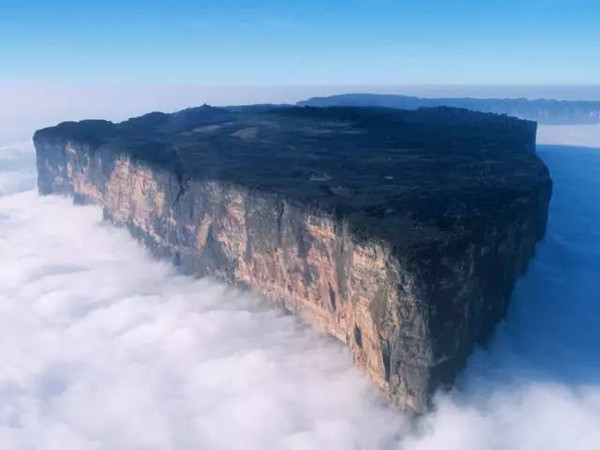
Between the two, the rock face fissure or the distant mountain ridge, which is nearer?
the rock face fissure

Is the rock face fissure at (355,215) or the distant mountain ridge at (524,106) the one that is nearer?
the rock face fissure at (355,215)

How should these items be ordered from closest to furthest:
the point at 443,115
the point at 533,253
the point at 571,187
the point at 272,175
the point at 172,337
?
the point at 172,337, the point at 272,175, the point at 533,253, the point at 571,187, the point at 443,115

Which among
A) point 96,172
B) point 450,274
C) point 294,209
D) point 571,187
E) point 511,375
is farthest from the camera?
point 571,187

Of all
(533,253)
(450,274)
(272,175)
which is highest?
(272,175)

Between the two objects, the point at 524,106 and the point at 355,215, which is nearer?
the point at 355,215

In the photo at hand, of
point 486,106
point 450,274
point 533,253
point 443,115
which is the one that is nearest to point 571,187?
point 443,115

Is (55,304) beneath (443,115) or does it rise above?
beneath

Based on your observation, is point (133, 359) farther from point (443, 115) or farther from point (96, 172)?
point (443, 115)

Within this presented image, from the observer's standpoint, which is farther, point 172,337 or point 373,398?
point 172,337
